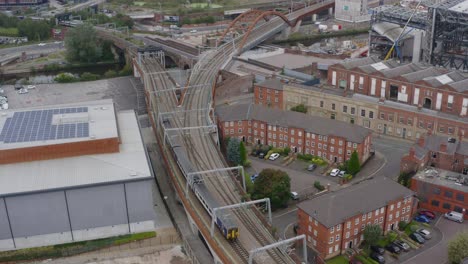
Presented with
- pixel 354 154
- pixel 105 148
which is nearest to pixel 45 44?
pixel 105 148

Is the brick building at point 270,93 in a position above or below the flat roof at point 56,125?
below

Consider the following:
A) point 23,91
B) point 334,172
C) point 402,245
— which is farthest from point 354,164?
point 23,91

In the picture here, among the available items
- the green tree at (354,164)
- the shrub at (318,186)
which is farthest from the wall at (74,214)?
the green tree at (354,164)

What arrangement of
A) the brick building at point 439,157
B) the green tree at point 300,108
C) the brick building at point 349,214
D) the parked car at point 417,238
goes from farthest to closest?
the green tree at point 300,108 < the brick building at point 439,157 < the parked car at point 417,238 < the brick building at point 349,214

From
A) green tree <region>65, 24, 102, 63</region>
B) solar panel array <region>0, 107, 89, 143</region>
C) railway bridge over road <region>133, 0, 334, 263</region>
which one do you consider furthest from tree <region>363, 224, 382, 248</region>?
green tree <region>65, 24, 102, 63</region>

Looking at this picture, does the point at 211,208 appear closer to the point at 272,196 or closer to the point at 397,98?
the point at 272,196

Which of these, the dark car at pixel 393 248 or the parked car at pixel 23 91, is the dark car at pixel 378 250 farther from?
the parked car at pixel 23 91

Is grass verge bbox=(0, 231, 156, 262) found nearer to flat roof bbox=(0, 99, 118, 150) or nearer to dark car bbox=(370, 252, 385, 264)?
flat roof bbox=(0, 99, 118, 150)


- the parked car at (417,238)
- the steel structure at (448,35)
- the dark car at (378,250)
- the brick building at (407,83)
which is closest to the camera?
the dark car at (378,250)
